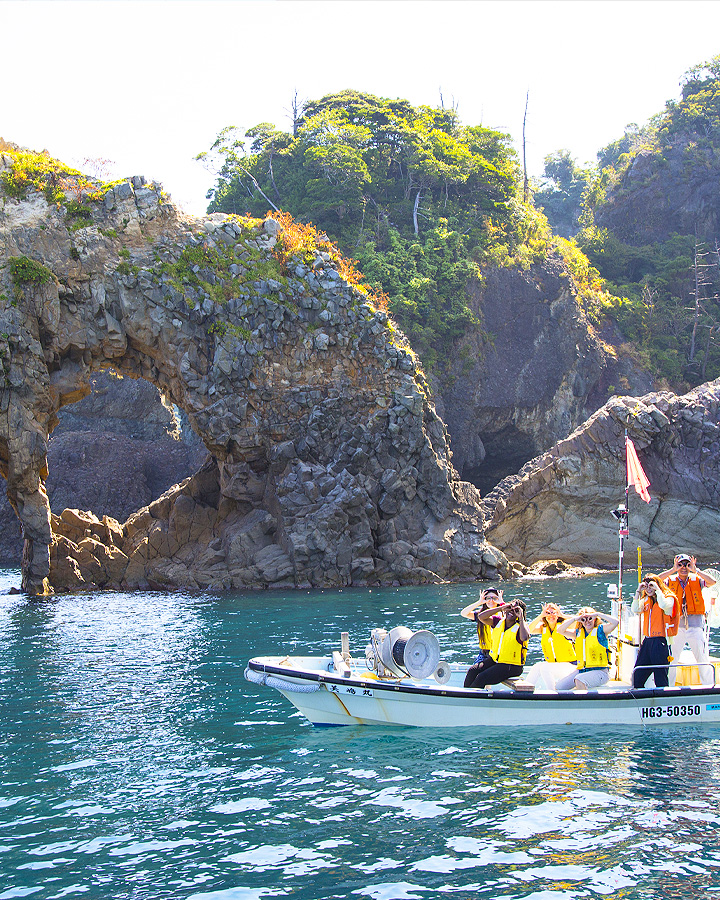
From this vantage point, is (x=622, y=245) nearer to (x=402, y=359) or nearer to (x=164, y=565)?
(x=402, y=359)

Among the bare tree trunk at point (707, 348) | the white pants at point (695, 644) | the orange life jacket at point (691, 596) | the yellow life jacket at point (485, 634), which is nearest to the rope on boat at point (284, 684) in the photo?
the yellow life jacket at point (485, 634)

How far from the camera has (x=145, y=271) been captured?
34375 mm

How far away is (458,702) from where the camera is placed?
41.7ft

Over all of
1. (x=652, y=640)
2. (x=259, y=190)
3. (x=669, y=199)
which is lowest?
(x=652, y=640)

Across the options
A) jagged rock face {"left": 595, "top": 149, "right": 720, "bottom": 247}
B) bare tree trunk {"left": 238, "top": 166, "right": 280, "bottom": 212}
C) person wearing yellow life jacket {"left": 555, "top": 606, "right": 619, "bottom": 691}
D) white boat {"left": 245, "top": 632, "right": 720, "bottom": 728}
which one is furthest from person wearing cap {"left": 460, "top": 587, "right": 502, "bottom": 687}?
jagged rock face {"left": 595, "top": 149, "right": 720, "bottom": 247}

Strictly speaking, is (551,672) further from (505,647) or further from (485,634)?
(485,634)

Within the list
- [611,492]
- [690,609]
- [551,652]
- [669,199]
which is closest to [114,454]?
[611,492]

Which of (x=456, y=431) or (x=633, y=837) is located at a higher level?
(x=456, y=431)

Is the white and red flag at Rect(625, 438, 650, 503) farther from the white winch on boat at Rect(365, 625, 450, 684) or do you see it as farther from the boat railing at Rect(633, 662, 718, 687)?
the white winch on boat at Rect(365, 625, 450, 684)

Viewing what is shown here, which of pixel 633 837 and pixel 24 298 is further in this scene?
pixel 24 298

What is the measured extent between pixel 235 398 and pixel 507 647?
24223 millimetres

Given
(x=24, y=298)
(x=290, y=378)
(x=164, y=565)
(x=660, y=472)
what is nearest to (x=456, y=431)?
(x=660, y=472)

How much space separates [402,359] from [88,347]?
1319cm

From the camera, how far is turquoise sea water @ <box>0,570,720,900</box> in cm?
795
